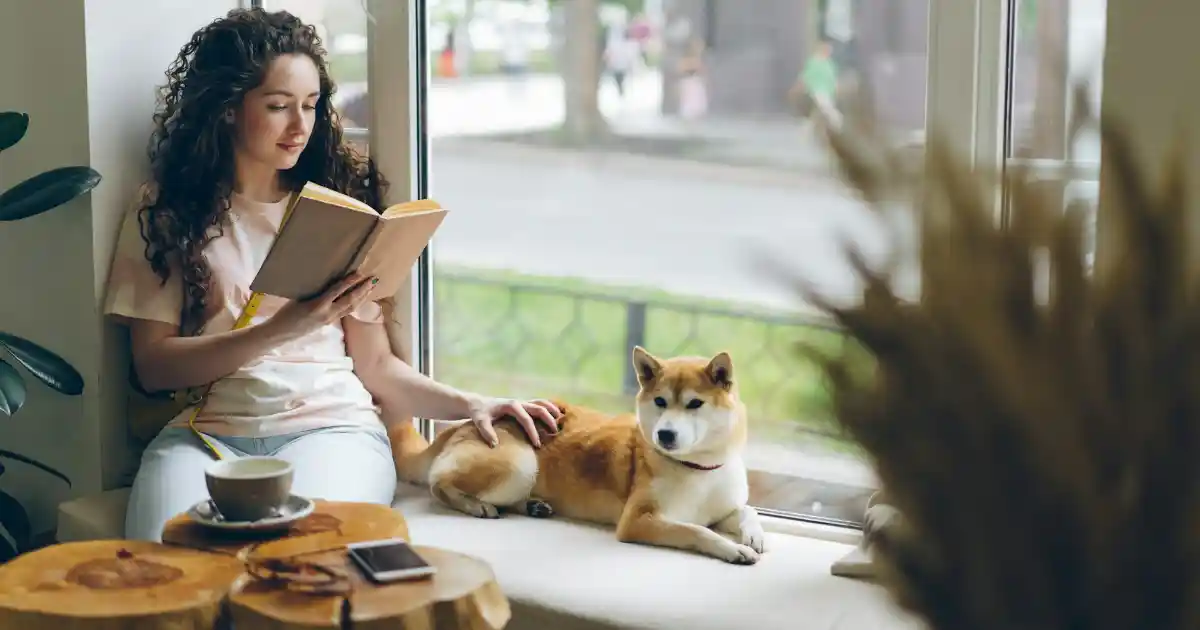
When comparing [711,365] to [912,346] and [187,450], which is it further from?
[912,346]

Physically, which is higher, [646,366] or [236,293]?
[236,293]

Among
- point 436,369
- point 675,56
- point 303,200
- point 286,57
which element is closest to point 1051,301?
point 303,200

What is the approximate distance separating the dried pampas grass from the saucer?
1.22 m

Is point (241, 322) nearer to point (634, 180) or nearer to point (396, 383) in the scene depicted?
point (396, 383)

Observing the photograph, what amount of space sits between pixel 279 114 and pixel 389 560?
1.09 meters

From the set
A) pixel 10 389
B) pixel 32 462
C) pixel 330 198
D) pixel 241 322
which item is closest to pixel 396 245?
pixel 330 198

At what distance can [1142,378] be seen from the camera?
51 centimetres

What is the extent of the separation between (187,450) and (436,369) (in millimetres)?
582

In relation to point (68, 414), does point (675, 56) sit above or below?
above

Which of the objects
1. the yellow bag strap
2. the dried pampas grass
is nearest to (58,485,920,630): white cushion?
the yellow bag strap

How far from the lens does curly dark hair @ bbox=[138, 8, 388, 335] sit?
2279 mm

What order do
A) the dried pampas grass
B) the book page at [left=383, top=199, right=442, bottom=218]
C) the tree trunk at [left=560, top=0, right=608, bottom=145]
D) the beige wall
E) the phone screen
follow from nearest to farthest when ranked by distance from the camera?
1. the dried pampas grass
2. the phone screen
3. the beige wall
4. the book page at [left=383, top=199, right=442, bottom=218]
5. the tree trunk at [left=560, top=0, right=608, bottom=145]

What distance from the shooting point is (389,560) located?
151 centimetres

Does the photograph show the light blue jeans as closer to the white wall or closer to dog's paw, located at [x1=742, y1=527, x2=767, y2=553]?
the white wall
